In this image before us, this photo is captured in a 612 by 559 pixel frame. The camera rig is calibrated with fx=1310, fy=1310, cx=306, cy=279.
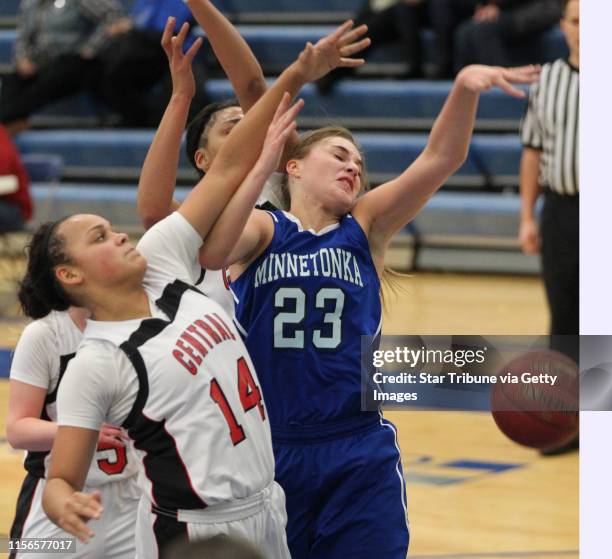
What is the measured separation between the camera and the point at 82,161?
1243cm

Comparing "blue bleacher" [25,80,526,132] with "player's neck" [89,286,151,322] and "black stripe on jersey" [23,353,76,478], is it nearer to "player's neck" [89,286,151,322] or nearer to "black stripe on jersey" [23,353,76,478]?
"black stripe on jersey" [23,353,76,478]

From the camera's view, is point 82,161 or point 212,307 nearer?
point 212,307

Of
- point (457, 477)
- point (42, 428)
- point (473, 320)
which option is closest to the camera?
point (42, 428)

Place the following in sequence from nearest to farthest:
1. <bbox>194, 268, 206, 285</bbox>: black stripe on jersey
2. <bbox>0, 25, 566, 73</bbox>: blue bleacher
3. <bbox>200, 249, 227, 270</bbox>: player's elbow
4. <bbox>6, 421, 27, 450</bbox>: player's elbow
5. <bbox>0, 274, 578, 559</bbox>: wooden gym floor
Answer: <bbox>200, 249, 227, 270</bbox>: player's elbow, <bbox>6, 421, 27, 450</bbox>: player's elbow, <bbox>194, 268, 206, 285</bbox>: black stripe on jersey, <bbox>0, 274, 578, 559</bbox>: wooden gym floor, <bbox>0, 25, 566, 73</bbox>: blue bleacher

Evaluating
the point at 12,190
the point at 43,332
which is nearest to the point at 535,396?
the point at 43,332

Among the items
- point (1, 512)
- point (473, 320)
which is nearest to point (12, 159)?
point (473, 320)

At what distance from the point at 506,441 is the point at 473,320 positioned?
2.41 metres

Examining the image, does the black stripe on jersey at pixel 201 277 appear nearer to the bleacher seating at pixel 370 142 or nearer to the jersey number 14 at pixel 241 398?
the jersey number 14 at pixel 241 398

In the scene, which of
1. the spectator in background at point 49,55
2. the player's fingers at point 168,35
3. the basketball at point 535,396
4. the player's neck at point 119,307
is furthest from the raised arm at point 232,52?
the spectator in background at point 49,55

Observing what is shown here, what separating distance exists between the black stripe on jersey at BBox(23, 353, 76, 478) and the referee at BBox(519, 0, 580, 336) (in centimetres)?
324

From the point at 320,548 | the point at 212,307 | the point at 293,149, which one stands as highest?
the point at 293,149

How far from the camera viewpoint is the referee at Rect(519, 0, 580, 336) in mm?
6164

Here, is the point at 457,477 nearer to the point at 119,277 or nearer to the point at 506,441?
the point at 506,441

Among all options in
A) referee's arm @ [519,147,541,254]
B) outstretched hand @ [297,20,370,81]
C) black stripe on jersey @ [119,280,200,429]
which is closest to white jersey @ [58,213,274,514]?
black stripe on jersey @ [119,280,200,429]
